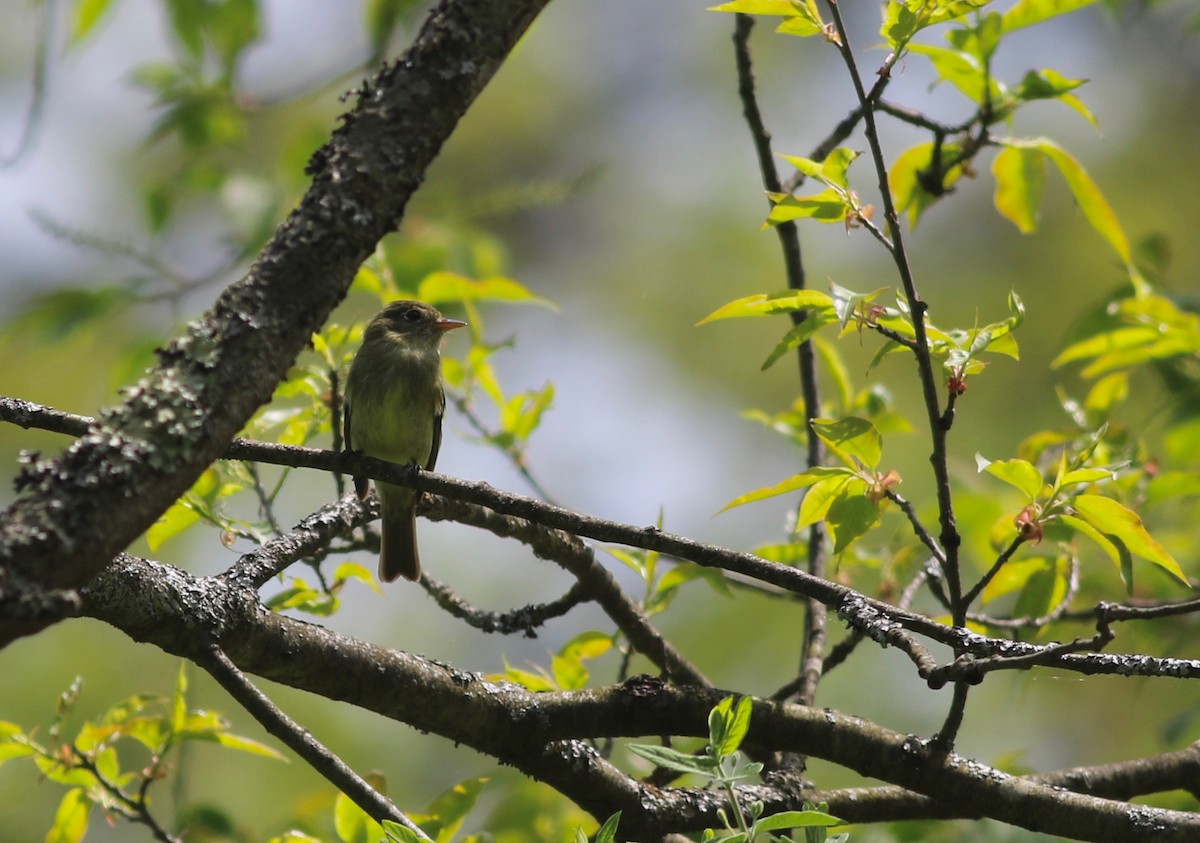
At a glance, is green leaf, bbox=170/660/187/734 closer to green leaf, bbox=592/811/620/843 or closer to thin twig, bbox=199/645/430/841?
thin twig, bbox=199/645/430/841

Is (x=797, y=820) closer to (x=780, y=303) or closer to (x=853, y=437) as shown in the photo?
(x=853, y=437)

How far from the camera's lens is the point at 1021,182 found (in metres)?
3.50

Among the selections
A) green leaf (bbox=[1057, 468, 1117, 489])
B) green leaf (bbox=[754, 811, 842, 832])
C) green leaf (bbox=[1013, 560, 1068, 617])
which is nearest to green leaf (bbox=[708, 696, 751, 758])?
green leaf (bbox=[754, 811, 842, 832])

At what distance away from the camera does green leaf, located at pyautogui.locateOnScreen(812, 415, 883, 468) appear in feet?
8.38

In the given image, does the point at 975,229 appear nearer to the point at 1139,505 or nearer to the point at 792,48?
the point at 792,48

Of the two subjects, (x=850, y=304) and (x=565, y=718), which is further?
(x=565, y=718)

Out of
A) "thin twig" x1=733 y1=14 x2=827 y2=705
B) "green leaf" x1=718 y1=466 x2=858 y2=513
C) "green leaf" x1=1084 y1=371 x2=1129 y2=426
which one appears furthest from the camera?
"green leaf" x1=1084 y1=371 x2=1129 y2=426

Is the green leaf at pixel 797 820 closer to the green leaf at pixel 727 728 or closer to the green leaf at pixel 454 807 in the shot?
the green leaf at pixel 727 728

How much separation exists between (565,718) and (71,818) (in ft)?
4.66

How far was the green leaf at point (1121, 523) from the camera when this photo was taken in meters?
2.44

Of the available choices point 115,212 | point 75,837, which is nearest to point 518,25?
point 75,837

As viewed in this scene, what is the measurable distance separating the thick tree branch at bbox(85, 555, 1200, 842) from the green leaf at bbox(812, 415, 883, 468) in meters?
0.72

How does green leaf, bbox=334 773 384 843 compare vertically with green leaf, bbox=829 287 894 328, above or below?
below

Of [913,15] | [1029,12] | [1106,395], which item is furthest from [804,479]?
[1106,395]
